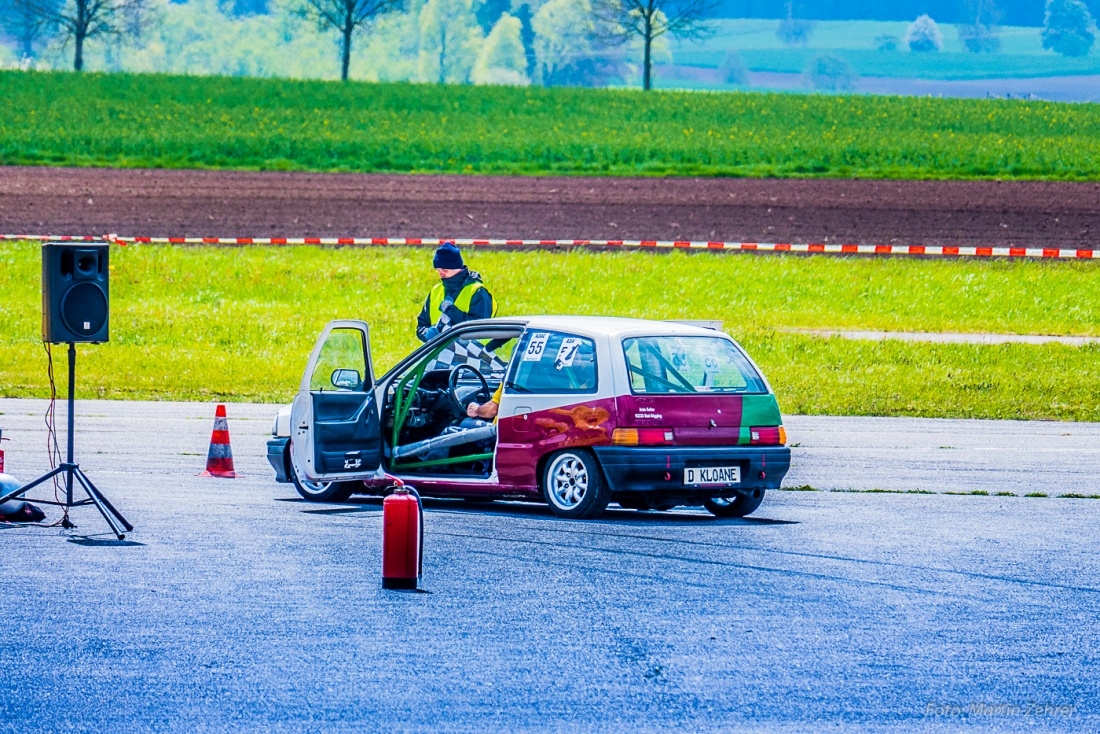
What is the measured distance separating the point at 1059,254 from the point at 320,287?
15.1 metres

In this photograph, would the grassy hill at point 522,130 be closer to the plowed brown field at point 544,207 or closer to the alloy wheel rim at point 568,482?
the plowed brown field at point 544,207

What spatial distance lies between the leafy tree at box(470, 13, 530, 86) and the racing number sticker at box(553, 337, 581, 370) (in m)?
153

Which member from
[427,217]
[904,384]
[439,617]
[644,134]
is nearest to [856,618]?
[439,617]

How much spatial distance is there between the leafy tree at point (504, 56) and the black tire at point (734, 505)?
15257 cm

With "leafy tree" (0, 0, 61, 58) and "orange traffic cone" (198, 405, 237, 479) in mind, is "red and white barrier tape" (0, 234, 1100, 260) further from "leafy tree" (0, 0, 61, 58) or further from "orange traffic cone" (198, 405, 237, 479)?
"leafy tree" (0, 0, 61, 58)

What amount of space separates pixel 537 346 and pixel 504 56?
6115 inches

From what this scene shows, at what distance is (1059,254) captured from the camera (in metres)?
35.3

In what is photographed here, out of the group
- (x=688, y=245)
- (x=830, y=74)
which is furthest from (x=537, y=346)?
(x=830, y=74)

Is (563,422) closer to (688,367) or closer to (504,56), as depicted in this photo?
(688,367)

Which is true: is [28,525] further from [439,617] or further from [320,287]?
[320,287]

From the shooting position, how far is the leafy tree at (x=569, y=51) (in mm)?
158375

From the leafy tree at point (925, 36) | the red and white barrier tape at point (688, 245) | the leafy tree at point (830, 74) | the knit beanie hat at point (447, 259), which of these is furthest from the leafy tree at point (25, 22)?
the leafy tree at point (925, 36)

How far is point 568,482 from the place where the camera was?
11.6 meters

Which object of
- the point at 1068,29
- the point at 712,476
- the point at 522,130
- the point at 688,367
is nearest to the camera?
the point at 712,476
